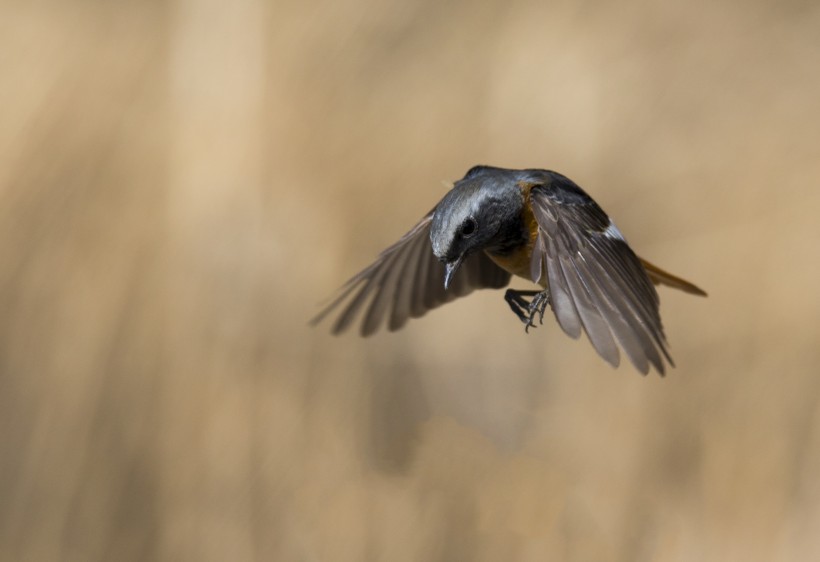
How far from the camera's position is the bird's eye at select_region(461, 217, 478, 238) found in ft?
8.43

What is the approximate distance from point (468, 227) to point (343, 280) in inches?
62.3

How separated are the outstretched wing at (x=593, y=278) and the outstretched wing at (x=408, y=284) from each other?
1.43 ft

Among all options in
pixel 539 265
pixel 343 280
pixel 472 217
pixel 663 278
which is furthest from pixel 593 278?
pixel 343 280

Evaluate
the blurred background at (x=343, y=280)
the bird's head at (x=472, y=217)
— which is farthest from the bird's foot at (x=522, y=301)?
the blurred background at (x=343, y=280)

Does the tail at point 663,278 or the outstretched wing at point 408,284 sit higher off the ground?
the tail at point 663,278

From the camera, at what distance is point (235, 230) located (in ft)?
13.9

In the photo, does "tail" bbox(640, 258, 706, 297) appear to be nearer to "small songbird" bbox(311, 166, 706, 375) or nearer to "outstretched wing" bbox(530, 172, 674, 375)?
"small songbird" bbox(311, 166, 706, 375)

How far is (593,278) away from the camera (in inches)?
96.0

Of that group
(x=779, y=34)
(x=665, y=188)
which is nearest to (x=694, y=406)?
(x=665, y=188)

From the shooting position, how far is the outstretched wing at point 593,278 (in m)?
2.12

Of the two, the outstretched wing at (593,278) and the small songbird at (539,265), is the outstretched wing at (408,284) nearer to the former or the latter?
the small songbird at (539,265)

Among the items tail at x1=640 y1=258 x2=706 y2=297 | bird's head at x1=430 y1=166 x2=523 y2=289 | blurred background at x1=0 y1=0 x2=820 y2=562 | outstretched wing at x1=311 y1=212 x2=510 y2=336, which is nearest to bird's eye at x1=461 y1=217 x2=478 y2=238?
bird's head at x1=430 y1=166 x2=523 y2=289

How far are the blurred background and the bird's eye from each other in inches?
60.0

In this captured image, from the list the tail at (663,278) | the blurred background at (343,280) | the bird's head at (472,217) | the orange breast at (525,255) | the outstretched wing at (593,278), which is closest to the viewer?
the outstretched wing at (593,278)
